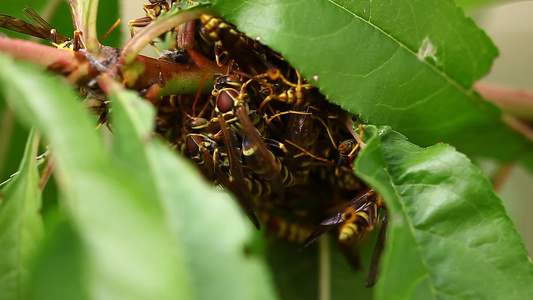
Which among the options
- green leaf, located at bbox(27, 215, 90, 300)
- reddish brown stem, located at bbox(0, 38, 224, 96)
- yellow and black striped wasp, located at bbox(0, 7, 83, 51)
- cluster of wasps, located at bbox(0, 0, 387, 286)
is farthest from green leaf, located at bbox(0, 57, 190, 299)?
yellow and black striped wasp, located at bbox(0, 7, 83, 51)

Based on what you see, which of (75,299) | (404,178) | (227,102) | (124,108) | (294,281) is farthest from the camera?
(294,281)

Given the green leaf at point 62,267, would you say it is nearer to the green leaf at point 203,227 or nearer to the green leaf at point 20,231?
the green leaf at point 203,227

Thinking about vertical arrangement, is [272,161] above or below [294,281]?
above

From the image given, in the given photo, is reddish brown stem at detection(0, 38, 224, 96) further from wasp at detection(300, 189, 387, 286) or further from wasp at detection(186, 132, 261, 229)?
wasp at detection(300, 189, 387, 286)

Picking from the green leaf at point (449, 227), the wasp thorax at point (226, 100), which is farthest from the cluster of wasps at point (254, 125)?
the green leaf at point (449, 227)

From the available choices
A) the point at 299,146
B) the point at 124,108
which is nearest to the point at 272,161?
the point at 299,146

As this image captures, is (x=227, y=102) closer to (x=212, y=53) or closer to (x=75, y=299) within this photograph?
(x=212, y=53)
